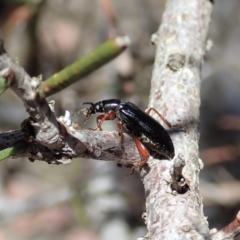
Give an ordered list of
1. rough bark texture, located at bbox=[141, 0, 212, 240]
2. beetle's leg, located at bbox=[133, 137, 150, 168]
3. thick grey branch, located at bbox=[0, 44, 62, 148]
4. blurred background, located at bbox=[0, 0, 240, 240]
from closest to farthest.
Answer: thick grey branch, located at bbox=[0, 44, 62, 148], rough bark texture, located at bbox=[141, 0, 212, 240], beetle's leg, located at bbox=[133, 137, 150, 168], blurred background, located at bbox=[0, 0, 240, 240]

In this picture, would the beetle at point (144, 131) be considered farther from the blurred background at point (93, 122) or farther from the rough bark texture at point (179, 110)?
the blurred background at point (93, 122)

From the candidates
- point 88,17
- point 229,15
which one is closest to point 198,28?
point 229,15

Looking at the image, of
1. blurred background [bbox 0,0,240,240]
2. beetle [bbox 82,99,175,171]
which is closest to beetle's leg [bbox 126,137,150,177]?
beetle [bbox 82,99,175,171]

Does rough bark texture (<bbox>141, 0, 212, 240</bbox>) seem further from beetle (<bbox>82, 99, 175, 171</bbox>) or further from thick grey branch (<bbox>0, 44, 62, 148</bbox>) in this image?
thick grey branch (<bbox>0, 44, 62, 148</bbox>)

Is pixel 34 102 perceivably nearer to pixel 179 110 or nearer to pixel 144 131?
pixel 144 131

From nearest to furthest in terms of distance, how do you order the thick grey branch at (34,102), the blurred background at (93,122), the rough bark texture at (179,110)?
the thick grey branch at (34,102) < the rough bark texture at (179,110) < the blurred background at (93,122)

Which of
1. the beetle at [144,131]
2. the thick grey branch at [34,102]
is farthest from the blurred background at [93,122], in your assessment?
the thick grey branch at [34,102]

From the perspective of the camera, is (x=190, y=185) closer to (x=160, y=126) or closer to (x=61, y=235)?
(x=160, y=126)
